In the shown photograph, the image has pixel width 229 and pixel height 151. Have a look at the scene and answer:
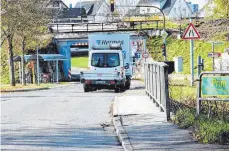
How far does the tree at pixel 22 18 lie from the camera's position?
118 feet

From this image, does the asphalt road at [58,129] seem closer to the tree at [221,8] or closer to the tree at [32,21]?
the tree at [221,8]

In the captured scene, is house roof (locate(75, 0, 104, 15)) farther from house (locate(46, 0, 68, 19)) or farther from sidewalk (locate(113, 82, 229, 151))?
sidewalk (locate(113, 82, 229, 151))

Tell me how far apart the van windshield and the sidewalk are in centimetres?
1380

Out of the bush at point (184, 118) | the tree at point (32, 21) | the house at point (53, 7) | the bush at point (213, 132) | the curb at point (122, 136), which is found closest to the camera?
the bush at point (213, 132)

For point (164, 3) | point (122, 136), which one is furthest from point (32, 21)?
point (164, 3)

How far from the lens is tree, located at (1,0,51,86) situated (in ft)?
118

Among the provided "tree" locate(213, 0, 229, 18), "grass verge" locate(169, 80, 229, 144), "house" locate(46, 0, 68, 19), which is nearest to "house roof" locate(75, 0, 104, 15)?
"house" locate(46, 0, 68, 19)

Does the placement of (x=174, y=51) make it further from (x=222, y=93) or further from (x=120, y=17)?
(x=222, y=93)

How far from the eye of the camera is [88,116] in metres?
15.9

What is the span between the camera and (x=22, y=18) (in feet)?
122

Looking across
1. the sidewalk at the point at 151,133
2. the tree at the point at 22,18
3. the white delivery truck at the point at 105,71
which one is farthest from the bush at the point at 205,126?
the tree at the point at 22,18

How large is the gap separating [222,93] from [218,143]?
A: 6.65ft

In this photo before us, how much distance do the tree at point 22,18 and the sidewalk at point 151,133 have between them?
70.9 feet

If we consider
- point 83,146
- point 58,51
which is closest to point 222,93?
point 83,146
